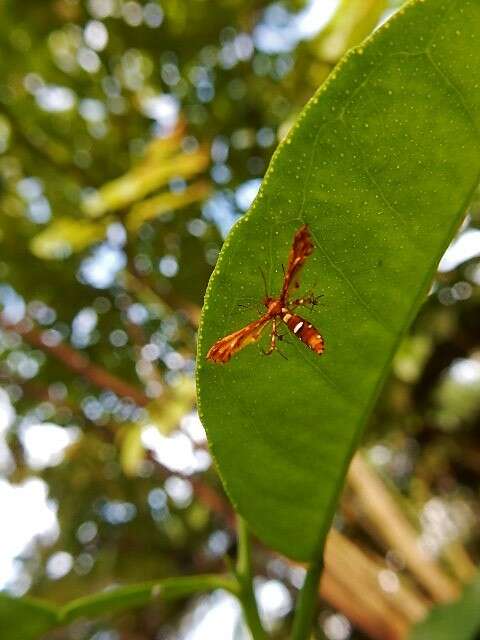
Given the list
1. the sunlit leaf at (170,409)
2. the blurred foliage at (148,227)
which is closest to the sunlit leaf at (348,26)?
the blurred foliage at (148,227)

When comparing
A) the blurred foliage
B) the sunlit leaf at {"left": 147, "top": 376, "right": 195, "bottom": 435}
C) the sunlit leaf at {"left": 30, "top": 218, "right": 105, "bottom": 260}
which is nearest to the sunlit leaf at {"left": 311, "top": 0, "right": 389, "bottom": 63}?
the blurred foliage

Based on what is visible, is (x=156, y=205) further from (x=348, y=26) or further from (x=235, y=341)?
(x=235, y=341)

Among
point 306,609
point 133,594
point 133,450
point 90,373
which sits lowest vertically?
point 306,609

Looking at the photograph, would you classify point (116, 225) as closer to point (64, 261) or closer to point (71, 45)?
point (64, 261)

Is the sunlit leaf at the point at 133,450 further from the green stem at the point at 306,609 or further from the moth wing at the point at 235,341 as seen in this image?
the moth wing at the point at 235,341

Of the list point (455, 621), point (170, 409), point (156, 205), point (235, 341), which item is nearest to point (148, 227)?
point (156, 205)

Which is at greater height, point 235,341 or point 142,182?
point 142,182

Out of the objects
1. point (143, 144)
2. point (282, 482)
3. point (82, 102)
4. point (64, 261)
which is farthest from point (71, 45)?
point (282, 482)
